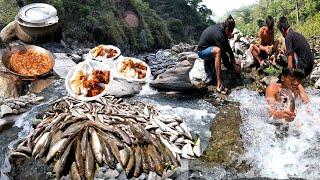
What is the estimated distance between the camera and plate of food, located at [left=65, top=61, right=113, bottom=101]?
8.07 metres

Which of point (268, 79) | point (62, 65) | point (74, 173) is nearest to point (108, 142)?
point (74, 173)

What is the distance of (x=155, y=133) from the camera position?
21.3 feet

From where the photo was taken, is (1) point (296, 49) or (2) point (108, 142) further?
(1) point (296, 49)

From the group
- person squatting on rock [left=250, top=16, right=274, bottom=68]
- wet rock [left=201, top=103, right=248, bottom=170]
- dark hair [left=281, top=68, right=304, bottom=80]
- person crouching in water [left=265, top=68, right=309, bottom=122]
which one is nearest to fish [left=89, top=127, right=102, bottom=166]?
wet rock [left=201, top=103, right=248, bottom=170]

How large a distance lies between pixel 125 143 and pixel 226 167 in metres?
1.48

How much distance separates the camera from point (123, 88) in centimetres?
884

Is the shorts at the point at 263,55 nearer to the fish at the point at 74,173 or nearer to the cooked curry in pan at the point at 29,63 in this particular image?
the cooked curry in pan at the point at 29,63

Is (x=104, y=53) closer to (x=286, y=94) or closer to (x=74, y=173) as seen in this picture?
(x=286, y=94)

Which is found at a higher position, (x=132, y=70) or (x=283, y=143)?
(x=283, y=143)

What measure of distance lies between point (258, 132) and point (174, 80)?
2659 mm

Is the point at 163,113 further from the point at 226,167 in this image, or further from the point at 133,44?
the point at 133,44

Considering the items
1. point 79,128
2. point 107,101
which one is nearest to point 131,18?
point 107,101

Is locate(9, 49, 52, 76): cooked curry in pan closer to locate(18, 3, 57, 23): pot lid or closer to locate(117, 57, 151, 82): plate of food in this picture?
locate(18, 3, 57, 23): pot lid

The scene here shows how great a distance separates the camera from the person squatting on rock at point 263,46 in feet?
31.3
